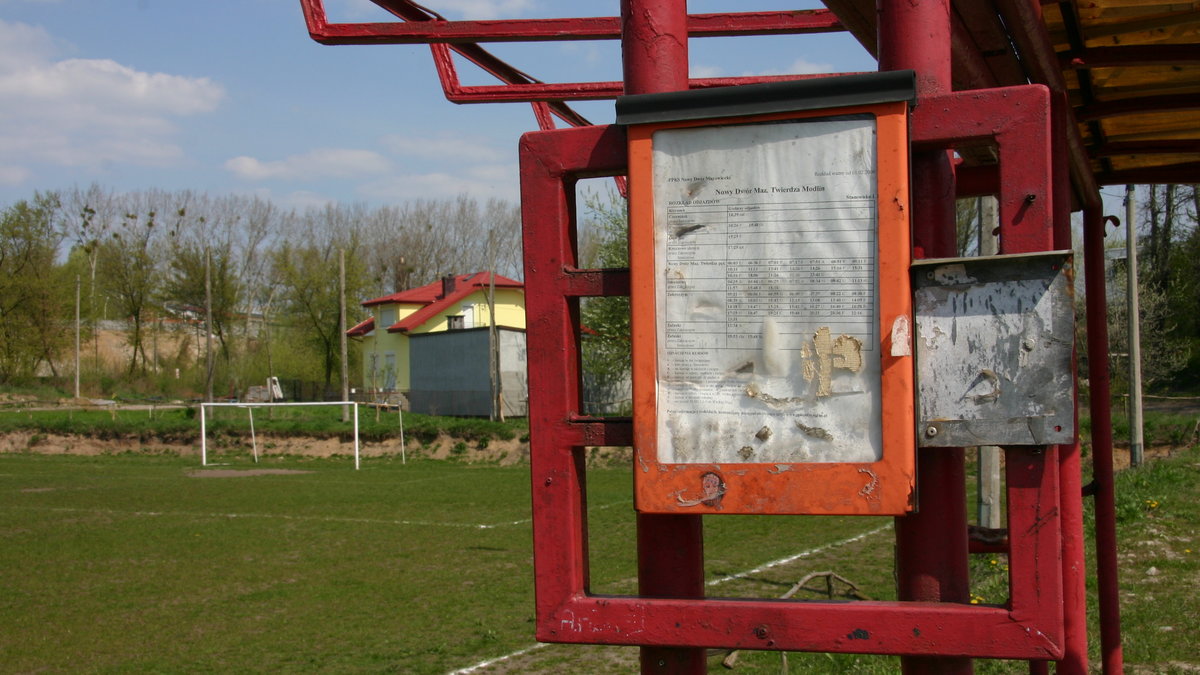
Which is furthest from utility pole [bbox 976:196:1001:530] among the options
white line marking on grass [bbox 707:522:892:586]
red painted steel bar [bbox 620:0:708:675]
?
red painted steel bar [bbox 620:0:708:675]

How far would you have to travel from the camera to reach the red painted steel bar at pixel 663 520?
2148 mm

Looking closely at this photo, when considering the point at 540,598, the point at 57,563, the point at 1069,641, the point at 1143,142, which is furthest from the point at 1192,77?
the point at 57,563

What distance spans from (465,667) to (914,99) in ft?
21.8

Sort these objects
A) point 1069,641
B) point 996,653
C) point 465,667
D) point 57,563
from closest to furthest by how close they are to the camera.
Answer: point 996,653 → point 1069,641 → point 465,667 → point 57,563

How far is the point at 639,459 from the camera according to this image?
200 centimetres

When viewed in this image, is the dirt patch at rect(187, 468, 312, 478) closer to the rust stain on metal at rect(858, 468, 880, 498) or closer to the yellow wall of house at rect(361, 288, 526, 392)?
the yellow wall of house at rect(361, 288, 526, 392)

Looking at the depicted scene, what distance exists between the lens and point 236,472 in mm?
28781

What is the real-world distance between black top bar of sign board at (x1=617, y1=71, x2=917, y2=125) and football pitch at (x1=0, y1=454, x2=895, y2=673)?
5.04 metres

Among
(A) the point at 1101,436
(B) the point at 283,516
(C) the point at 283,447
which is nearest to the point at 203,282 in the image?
(C) the point at 283,447

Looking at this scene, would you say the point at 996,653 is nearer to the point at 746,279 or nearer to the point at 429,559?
the point at 746,279

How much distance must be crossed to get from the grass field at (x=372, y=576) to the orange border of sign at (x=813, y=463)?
4440 mm

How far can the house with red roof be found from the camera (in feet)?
182

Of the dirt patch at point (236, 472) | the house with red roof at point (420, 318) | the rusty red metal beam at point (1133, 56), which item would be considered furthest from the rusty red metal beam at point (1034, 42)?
the house with red roof at point (420, 318)

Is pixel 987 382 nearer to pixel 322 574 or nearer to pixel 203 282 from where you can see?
pixel 322 574
